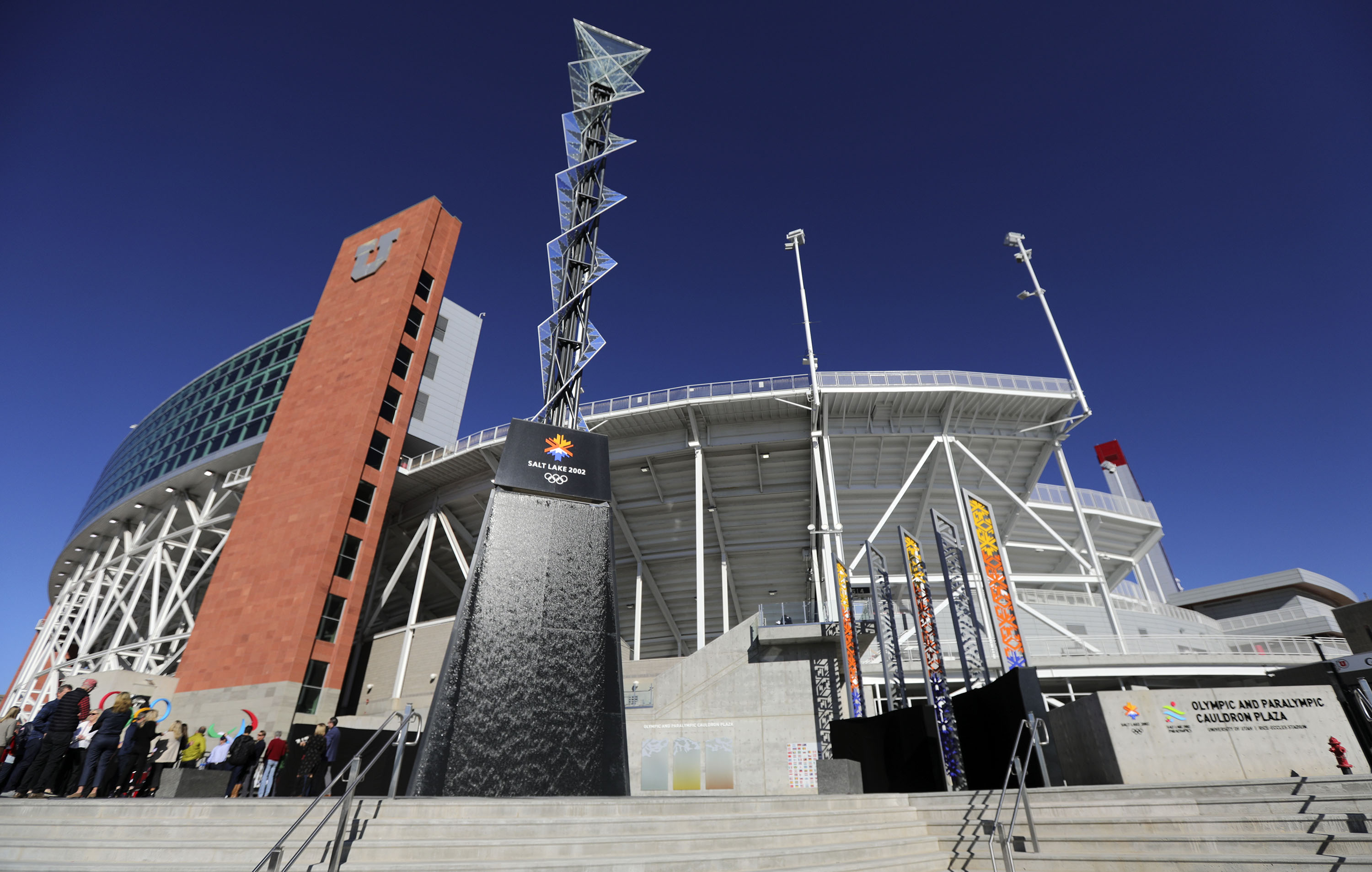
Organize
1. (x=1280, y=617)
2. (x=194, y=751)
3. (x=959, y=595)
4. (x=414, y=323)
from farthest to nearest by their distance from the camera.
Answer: (x=1280, y=617)
(x=414, y=323)
(x=959, y=595)
(x=194, y=751)

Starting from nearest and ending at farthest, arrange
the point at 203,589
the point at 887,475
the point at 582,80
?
the point at 582,80
the point at 887,475
the point at 203,589

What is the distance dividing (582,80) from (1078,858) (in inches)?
855

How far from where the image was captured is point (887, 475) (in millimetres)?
30969

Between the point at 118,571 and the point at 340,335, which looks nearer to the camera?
the point at 340,335

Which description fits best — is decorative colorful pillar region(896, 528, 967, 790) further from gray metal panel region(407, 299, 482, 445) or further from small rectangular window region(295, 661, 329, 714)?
gray metal panel region(407, 299, 482, 445)

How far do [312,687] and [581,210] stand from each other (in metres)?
20.6

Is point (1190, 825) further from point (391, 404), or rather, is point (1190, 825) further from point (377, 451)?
point (391, 404)

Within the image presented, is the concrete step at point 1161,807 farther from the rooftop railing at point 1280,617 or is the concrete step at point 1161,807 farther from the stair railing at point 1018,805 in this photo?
the rooftop railing at point 1280,617

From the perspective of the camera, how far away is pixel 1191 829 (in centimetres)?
665

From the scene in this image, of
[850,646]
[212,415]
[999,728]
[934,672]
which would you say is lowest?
[999,728]

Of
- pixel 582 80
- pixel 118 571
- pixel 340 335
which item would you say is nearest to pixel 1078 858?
pixel 582 80

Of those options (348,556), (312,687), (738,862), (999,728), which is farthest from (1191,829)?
(348,556)

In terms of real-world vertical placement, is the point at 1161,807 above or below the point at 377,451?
below

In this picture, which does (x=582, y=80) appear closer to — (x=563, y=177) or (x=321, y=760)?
(x=563, y=177)
